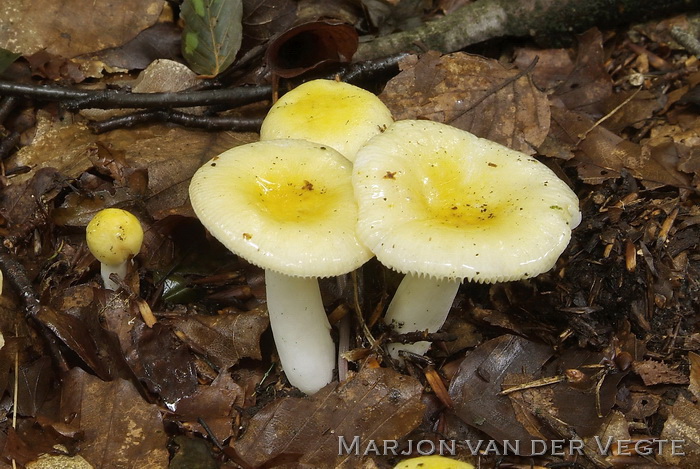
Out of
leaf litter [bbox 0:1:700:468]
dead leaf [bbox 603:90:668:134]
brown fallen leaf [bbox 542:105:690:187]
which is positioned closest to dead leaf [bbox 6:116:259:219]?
leaf litter [bbox 0:1:700:468]

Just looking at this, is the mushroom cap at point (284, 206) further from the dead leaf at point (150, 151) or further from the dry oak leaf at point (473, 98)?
the dry oak leaf at point (473, 98)

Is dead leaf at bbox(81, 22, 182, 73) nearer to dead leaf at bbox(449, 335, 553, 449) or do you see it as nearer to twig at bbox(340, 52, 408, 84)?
twig at bbox(340, 52, 408, 84)

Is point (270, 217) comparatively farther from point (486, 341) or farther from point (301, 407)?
point (486, 341)

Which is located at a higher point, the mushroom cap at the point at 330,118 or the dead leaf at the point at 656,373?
the mushroom cap at the point at 330,118

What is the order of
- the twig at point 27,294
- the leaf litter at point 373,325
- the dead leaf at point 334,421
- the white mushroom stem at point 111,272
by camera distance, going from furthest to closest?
1. the white mushroom stem at point 111,272
2. the twig at point 27,294
3. the leaf litter at point 373,325
4. the dead leaf at point 334,421

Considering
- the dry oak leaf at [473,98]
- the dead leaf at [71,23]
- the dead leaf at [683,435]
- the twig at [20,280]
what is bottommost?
the dead leaf at [683,435]

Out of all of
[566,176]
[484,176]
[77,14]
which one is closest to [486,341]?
[484,176]

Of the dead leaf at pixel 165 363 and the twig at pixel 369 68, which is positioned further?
the twig at pixel 369 68

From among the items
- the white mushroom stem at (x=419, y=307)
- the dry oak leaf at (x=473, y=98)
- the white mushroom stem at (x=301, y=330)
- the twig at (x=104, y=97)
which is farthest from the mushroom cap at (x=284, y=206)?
the twig at (x=104, y=97)
